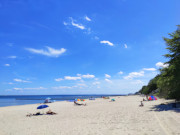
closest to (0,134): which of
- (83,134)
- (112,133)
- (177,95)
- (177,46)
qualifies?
(83,134)

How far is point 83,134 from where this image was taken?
7.65 m

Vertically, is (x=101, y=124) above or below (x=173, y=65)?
below

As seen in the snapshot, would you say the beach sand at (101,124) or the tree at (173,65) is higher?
the tree at (173,65)

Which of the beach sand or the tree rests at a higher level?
the tree

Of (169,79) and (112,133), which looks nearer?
(112,133)

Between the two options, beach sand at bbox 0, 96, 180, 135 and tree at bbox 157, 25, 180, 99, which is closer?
beach sand at bbox 0, 96, 180, 135

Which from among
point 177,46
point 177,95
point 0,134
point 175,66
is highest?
point 177,46

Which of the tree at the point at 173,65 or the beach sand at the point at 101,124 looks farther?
the tree at the point at 173,65

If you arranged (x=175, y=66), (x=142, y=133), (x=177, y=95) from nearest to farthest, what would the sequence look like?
(x=142, y=133) → (x=175, y=66) → (x=177, y=95)

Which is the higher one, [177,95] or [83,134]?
[177,95]

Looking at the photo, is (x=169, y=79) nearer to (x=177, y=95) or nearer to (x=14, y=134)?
(x=177, y=95)

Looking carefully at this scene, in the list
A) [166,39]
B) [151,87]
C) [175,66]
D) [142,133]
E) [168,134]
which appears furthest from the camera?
[151,87]

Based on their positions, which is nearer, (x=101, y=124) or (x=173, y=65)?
(x=101, y=124)

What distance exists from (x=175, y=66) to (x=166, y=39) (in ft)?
12.4
